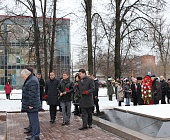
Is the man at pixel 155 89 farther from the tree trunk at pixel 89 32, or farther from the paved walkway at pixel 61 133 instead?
the tree trunk at pixel 89 32

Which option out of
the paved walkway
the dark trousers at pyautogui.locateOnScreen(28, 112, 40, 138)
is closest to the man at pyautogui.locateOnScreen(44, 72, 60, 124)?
the paved walkway

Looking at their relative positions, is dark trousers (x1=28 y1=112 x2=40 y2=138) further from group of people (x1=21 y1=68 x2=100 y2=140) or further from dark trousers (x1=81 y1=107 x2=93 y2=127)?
dark trousers (x1=81 y1=107 x2=93 y2=127)

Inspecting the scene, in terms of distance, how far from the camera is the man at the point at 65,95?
9248 mm

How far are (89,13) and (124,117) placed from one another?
1173 cm

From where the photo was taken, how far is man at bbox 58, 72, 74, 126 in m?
9.25

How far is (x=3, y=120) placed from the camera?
35.0 feet

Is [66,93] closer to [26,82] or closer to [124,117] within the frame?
[124,117]

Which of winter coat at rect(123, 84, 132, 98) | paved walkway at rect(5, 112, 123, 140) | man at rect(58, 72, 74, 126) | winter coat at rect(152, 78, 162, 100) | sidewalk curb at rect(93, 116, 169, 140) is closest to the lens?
sidewalk curb at rect(93, 116, 169, 140)

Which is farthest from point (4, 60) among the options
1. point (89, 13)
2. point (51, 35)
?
point (89, 13)

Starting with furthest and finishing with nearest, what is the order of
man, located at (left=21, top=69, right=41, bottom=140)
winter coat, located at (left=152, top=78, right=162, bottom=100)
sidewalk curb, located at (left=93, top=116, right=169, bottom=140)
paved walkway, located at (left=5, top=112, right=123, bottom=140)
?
1. winter coat, located at (left=152, top=78, right=162, bottom=100)
2. paved walkway, located at (left=5, top=112, right=123, bottom=140)
3. man, located at (left=21, top=69, right=41, bottom=140)
4. sidewalk curb, located at (left=93, top=116, right=169, bottom=140)

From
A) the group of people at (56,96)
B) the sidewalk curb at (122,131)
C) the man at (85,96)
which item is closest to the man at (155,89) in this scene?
the group of people at (56,96)

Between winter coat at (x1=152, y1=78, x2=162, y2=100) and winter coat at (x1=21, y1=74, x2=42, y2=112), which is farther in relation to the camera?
winter coat at (x1=152, y1=78, x2=162, y2=100)

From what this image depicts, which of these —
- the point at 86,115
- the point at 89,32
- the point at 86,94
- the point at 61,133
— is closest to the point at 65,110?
the point at 86,115

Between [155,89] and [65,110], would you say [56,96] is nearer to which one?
[65,110]
